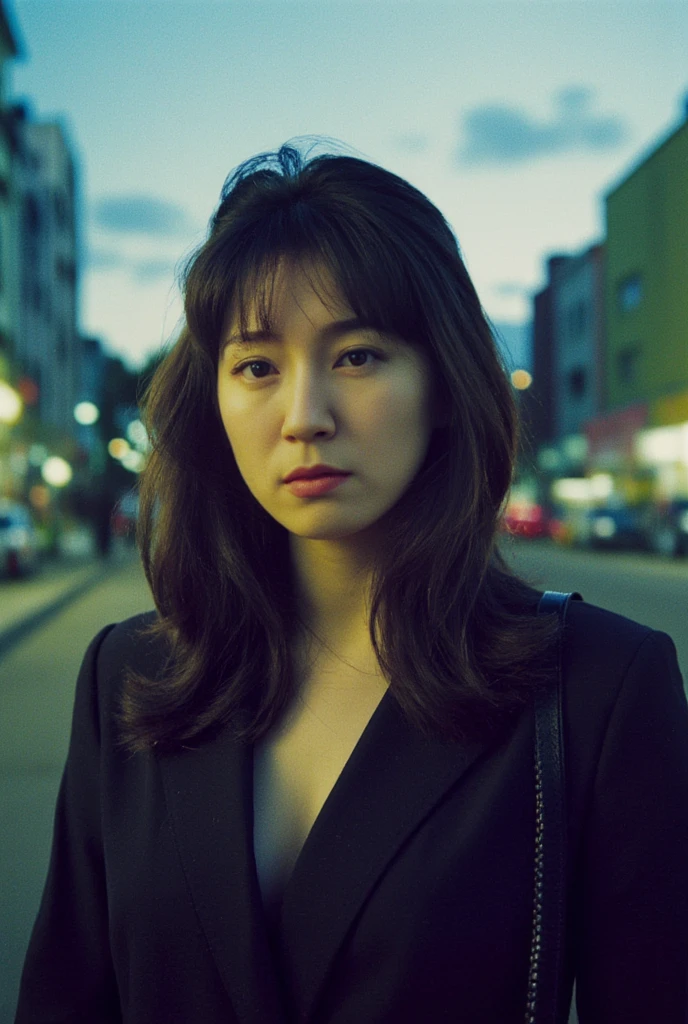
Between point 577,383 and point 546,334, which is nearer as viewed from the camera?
point 577,383

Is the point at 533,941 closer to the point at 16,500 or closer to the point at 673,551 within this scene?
the point at 673,551

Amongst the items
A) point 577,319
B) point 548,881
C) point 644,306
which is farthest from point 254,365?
point 577,319

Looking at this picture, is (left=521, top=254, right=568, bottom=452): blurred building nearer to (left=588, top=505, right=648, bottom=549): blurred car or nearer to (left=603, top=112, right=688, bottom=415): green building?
(left=603, top=112, right=688, bottom=415): green building

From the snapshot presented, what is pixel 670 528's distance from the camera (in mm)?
25891

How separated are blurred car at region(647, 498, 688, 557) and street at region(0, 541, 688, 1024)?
386cm

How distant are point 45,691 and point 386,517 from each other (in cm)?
765

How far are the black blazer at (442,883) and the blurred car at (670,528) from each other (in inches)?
973

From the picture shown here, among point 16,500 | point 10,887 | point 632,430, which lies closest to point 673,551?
point 632,430

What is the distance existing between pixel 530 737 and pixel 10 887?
3.39 m

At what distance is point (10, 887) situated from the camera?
14.1ft

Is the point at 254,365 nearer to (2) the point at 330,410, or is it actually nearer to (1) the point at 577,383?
(2) the point at 330,410

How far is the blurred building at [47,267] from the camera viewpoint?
36.2m

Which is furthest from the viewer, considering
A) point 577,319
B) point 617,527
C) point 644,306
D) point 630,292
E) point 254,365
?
point 577,319

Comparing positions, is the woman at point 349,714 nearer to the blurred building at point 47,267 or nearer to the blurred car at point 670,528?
the blurred car at point 670,528
